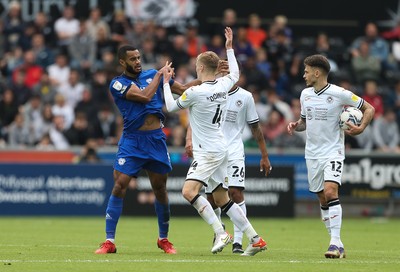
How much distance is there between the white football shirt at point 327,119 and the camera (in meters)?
13.7

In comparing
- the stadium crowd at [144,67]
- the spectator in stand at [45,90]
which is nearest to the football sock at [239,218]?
the stadium crowd at [144,67]

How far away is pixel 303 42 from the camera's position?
30.5 m

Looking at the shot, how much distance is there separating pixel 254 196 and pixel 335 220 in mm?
11724

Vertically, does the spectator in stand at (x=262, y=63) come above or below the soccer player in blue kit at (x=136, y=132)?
above

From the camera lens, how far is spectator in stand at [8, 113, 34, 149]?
2548 cm

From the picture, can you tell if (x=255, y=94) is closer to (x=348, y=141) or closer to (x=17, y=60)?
(x=348, y=141)

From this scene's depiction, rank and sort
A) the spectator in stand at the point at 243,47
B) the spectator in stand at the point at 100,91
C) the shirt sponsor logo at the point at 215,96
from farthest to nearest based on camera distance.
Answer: the spectator in stand at the point at 243,47, the spectator in stand at the point at 100,91, the shirt sponsor logo at the point at 215,96

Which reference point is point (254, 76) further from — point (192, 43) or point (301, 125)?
point (301, 125)

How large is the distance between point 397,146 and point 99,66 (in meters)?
7.96

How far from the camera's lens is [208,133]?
43.6 ft

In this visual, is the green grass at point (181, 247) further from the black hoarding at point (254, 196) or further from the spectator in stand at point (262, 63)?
the spectator in stand at point (262, 63)

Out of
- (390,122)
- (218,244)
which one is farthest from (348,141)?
(218,244)

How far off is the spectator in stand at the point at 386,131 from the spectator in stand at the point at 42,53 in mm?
8518

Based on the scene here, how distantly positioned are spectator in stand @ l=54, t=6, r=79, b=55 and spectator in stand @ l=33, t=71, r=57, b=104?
172 centimetres
